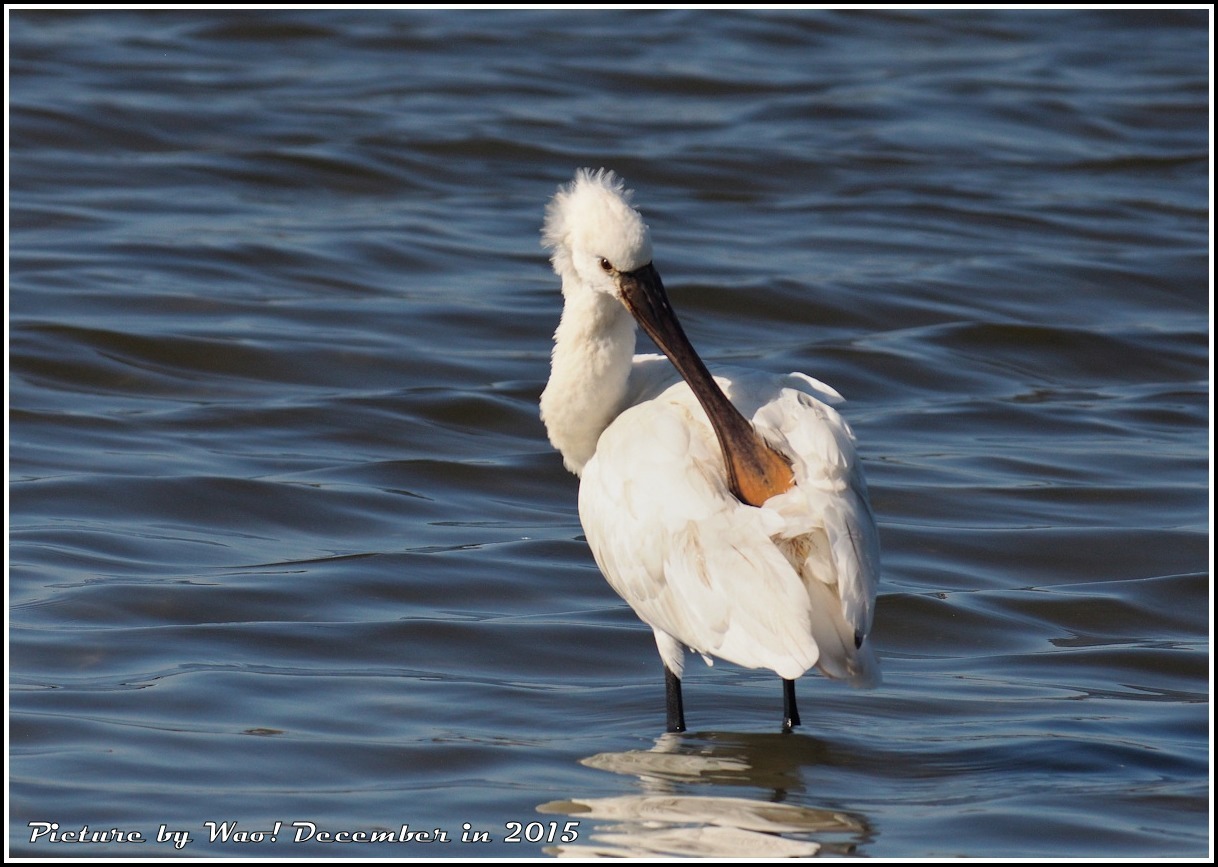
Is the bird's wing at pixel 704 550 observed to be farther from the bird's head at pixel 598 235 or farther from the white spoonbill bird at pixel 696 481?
the bird's head at pixel 598 235

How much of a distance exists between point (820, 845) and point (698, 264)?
31.9 ft

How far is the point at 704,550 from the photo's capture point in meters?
6.30

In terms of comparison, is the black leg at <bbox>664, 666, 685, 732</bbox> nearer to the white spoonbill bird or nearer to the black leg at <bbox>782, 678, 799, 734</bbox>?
the white spoonbill bird

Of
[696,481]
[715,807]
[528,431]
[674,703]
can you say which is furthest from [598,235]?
[528,431]

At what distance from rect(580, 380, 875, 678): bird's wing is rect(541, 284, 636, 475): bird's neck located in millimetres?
271

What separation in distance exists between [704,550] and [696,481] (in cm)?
26

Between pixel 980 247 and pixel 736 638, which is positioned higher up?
pixel 980 247

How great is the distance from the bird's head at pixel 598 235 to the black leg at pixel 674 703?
1.41m

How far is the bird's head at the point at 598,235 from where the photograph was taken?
6.99 meters

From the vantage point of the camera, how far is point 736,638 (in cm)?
616

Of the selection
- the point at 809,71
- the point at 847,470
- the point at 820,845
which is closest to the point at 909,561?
the point at 847,470

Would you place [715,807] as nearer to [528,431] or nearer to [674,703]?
[674,703]

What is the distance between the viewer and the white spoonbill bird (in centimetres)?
613

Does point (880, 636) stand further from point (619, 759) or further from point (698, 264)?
point (698, 264)
